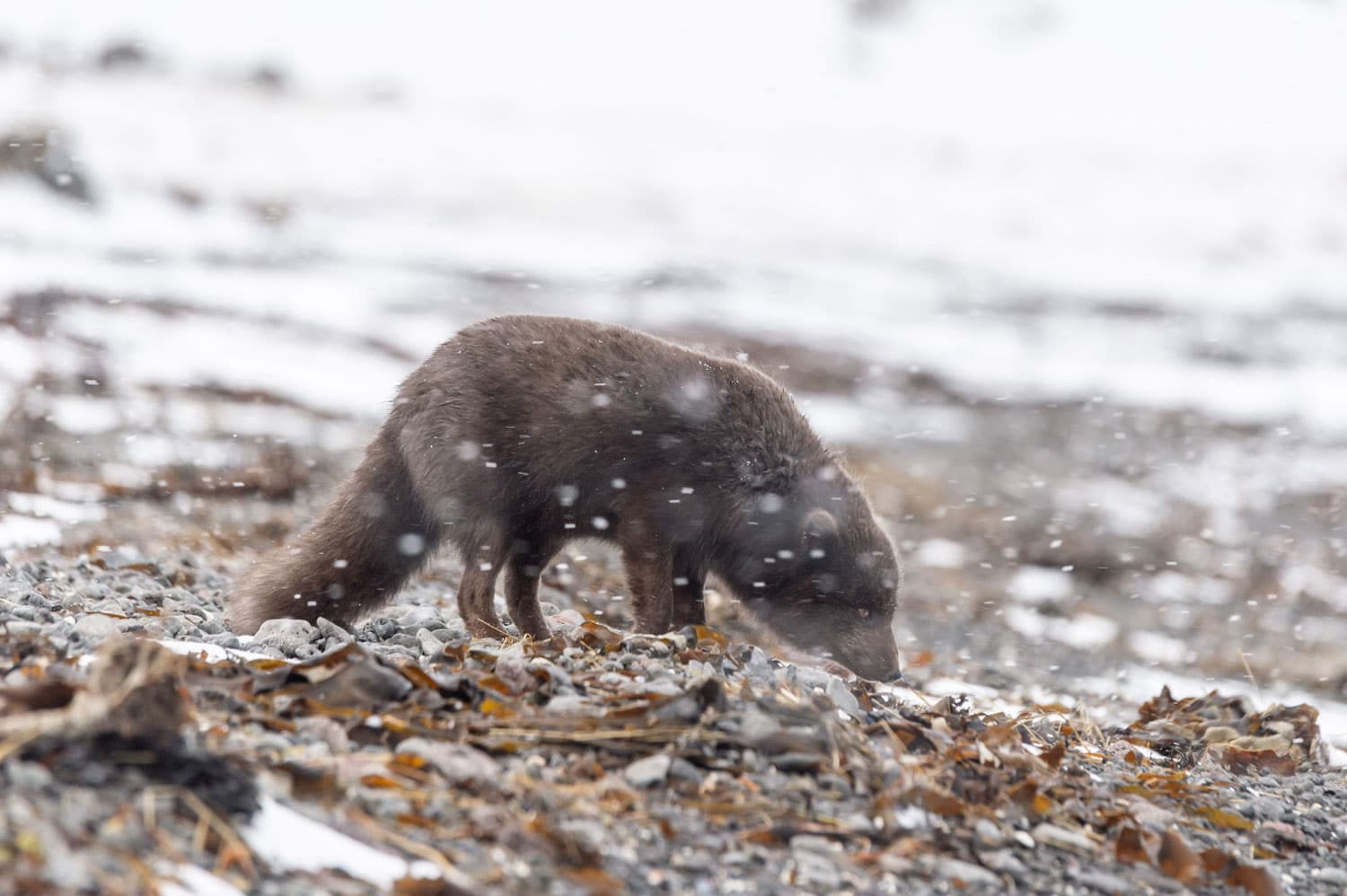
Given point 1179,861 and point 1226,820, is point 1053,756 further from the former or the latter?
point 1179,861

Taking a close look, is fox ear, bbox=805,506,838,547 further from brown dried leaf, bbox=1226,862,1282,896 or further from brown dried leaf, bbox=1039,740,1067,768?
brown dried leaf, bbox=1226,862,1282,896

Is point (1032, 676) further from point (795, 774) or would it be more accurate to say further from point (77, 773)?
point (77, 773)

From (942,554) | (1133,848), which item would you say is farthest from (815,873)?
(942,554)

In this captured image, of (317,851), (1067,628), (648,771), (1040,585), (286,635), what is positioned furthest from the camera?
(1040,585)

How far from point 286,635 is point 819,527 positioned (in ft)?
9.37

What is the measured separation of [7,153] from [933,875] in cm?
2793

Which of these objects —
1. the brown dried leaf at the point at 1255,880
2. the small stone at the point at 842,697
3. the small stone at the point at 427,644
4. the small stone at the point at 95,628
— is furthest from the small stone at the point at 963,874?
the small stone at the point at 95,628

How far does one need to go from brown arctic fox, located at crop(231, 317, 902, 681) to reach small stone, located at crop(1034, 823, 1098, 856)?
2.90m

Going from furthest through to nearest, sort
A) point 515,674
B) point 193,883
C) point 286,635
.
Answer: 1. point 286,635
2. point 515,674
3. point 193,883

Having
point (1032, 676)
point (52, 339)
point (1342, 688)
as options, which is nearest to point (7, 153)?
point (52, 339)

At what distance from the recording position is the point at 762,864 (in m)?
3.38

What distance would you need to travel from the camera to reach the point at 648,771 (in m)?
3.72

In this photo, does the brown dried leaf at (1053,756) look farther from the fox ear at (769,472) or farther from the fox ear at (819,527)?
the fox ear at (769,472)

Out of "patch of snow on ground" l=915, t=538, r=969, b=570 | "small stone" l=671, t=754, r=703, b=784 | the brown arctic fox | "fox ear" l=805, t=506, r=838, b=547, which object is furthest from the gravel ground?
"patch of snow on ground" l=915, t=538, r=969, b=570
